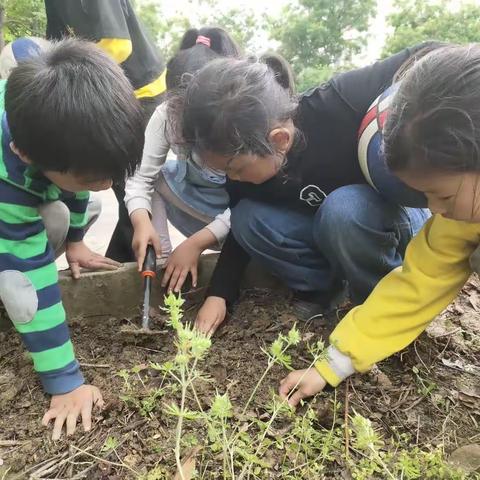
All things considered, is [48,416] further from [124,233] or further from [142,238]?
[124,233]

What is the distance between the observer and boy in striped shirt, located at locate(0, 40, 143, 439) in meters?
1.16

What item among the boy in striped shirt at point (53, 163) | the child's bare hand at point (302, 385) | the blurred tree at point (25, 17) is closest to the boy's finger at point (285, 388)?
the child's bare hand at point (302, 385)

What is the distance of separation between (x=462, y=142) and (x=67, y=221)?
3.98ft

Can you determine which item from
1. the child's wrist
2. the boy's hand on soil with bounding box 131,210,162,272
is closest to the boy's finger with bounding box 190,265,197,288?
the boy's hand on soil with bounding box 131,210,162,272

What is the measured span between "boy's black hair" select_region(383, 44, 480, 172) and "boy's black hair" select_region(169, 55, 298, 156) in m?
0.43

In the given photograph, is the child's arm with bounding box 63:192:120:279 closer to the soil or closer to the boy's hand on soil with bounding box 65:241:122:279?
the boy's hand on soil with bounding box 65:241:122:279

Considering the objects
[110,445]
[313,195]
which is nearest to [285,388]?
[110,445]

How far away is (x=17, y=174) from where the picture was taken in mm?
1321

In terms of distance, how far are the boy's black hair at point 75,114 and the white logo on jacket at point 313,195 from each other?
0.64 metres

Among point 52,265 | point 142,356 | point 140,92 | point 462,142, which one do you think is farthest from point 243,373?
point 140,92

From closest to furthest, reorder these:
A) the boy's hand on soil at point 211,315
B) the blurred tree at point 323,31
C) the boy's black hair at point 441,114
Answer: the boy's black hair at point 441,114
the boy's hand on soil at point 211,315
the blurred tree at point 323,31

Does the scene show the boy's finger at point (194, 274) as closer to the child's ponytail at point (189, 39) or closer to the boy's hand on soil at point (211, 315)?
the boy's hand on soil at point (211, 315)

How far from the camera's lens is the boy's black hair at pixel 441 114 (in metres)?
0.97

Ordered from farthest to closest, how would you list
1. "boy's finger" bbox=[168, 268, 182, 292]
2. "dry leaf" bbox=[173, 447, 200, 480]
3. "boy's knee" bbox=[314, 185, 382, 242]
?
"boy's finger" bbox=[168, 268, 182, 292], "boy's knee" bbox=[314, 185, 382, 242], "dry leaf" bbox=[173, 447, 200, 480]
